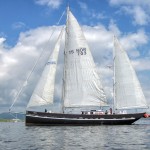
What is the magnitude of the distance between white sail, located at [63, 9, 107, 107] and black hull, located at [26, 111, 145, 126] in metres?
3.11

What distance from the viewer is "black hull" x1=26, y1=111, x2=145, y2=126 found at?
6800cm

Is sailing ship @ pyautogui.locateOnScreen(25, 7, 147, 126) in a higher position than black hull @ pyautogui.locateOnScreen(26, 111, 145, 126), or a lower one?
higher

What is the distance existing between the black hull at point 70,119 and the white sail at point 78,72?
10.2ft

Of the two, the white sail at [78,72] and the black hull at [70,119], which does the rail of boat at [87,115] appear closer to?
the black hull at [70,119]

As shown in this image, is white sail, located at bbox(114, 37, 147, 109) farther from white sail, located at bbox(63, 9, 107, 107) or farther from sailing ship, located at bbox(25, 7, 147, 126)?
white sail, located at bbox(63, 9, 107, 107)

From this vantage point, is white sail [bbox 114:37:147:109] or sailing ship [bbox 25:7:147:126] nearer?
sailing ship [bbox 25:7:147:126]

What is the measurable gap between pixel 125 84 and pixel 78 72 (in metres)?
10.6

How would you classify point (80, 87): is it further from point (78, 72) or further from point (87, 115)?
point (87, 115)

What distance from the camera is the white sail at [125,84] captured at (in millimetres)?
73688

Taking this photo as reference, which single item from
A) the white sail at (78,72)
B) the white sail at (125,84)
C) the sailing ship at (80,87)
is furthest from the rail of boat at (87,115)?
the white sail at (125,84)

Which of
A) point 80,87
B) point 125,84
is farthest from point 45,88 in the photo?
point 125,84

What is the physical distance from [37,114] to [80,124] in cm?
863

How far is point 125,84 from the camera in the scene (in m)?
74.0

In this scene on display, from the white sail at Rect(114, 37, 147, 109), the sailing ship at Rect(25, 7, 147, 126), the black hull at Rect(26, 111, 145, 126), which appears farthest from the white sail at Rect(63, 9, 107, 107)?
the white sail at Rect(114, 37, 147, 109)
